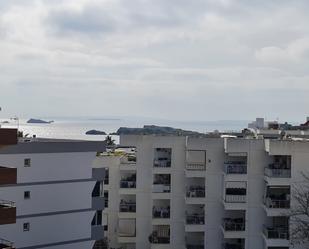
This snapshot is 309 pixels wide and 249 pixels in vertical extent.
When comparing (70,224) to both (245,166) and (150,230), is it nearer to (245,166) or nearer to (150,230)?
(150,230)

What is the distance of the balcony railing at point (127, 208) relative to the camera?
4000 centimetres

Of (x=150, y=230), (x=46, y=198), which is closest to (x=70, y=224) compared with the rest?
(x=46, y=198)

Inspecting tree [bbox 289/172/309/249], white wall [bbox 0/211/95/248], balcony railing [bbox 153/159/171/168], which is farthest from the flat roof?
tree [bbox 289/172/309/249]

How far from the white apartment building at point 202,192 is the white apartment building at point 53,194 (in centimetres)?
651

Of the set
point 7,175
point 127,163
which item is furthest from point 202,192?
point 7,175

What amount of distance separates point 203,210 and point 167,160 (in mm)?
3921

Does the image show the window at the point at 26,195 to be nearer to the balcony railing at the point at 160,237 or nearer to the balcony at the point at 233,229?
the balcony railing at the point at 160,237

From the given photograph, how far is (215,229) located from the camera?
125 feet

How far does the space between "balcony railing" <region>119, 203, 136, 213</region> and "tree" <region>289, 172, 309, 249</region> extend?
399 inches

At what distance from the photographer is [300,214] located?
3531 centimetres

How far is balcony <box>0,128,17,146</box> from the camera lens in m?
23.4

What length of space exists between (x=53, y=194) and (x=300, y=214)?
14.0 meters

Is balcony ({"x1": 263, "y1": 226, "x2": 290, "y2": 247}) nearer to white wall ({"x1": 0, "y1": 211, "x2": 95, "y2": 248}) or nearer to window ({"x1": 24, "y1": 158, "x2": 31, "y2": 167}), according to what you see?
white wall ({"x1": 0, "y1": 211, "x2": 95, "y2": 248})

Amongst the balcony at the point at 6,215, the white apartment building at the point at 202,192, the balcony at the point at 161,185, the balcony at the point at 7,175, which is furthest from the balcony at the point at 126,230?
the balcony at the point at 7,175
